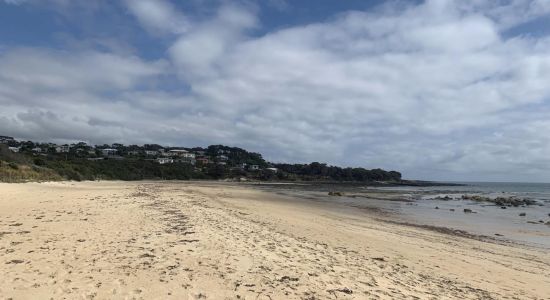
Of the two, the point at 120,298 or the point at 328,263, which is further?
the point at 328,263

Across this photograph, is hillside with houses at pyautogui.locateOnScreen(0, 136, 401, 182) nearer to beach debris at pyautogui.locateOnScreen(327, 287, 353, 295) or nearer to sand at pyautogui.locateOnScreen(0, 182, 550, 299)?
sand at pyautogui.locateOnScreen(0, 182, 550, 299)

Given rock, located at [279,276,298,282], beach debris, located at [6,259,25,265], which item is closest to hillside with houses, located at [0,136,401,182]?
beach debris, located at [6,259,25,265]

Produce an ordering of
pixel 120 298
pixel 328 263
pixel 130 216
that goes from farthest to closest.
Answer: pixel 130 216
pixel 328 263
pixel 120 298

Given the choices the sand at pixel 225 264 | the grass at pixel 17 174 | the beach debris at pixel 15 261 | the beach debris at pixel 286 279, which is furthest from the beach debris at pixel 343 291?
the grass at pixel 17 174

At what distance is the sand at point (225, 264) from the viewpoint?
700cm

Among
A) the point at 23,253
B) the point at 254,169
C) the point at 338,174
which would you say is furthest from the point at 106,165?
the point at 338,174

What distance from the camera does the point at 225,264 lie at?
8547 millimetres

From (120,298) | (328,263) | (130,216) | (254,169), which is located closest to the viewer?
(120,298)

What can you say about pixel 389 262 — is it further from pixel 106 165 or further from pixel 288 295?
pixel 106 165

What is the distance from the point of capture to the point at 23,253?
865 cm

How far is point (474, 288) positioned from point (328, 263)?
10.6 feet

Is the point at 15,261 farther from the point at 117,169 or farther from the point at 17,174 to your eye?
the point at 117,169

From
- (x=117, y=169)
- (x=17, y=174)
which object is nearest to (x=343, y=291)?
(x=17, y=174)

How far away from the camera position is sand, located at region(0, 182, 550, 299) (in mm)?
6996
